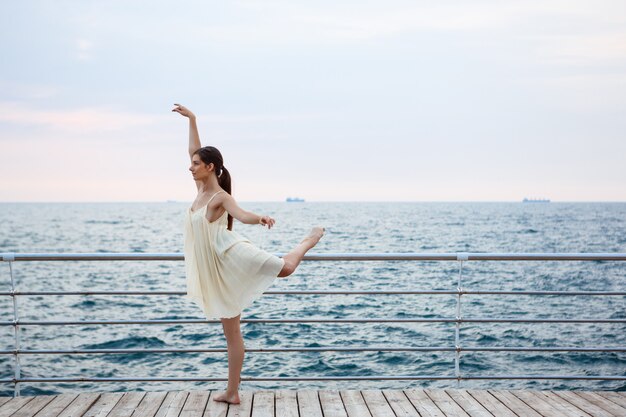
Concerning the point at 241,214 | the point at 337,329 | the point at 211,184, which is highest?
the point at 211,184

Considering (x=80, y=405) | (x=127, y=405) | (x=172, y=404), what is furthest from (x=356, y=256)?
(x=80, y=405)

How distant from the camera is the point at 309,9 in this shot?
71.0m

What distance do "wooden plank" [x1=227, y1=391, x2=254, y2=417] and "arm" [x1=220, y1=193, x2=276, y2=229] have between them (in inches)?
48.2

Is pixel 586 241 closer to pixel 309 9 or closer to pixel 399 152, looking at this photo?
pixel 399 152

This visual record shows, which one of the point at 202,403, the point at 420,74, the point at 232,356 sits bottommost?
the point at 202,403

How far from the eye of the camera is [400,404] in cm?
386

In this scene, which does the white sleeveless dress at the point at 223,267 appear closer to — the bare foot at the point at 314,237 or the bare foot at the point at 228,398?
the bare foot at the point at 314,237

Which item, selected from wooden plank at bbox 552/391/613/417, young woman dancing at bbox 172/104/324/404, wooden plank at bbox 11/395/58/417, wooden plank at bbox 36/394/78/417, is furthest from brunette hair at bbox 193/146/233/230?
wooden plank at bbox 552/391/613/417

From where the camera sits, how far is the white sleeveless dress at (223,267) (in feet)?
11.9

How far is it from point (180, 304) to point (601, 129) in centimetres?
6040

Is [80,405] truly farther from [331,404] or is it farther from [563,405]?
[563,405]

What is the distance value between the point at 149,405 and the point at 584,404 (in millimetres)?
2932

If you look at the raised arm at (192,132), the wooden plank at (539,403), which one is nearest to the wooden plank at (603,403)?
the wooden plank at (539,403)

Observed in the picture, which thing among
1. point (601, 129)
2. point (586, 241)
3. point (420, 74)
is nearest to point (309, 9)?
point (420, 74)
